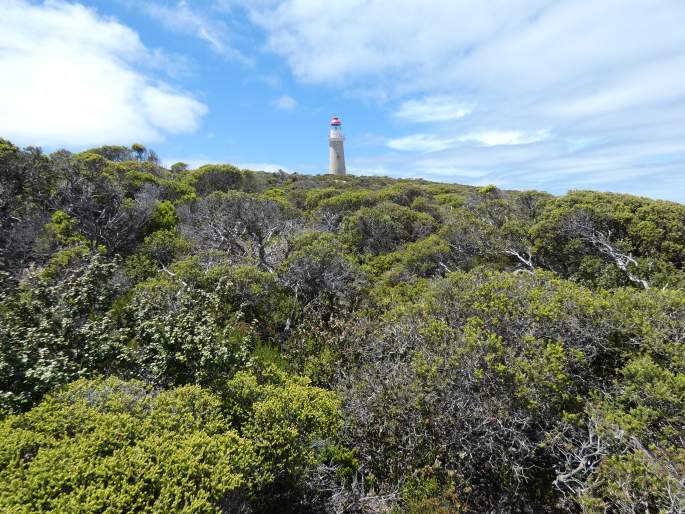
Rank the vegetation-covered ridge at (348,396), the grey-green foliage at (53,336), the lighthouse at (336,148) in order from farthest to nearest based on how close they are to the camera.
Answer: the lighthouse at (336,148) < the grey-green foliage at (53,336) < the vegetation-covered ridge at (348,396)

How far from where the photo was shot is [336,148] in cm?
5366

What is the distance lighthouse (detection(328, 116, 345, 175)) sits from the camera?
53500 millimetres

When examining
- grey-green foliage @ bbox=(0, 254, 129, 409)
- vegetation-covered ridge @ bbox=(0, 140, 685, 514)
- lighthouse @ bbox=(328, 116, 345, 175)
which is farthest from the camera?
lighthouse @ bbox=(328, 116, 345, 175)

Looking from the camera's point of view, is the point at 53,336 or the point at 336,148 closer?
the point at 53,336

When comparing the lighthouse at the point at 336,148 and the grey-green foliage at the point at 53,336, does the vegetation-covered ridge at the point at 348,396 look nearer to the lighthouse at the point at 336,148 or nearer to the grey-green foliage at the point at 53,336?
the grey-green foliage at the point at 53,336

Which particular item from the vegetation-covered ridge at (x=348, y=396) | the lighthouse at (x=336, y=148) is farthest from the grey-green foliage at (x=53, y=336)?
the lighthouse at (x=336, y=148)

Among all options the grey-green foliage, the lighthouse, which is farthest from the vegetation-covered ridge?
the lighthouse

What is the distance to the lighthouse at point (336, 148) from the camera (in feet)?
176

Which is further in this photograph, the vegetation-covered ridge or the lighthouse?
the lighthouse

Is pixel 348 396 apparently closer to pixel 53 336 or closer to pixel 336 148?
pixel 53 336

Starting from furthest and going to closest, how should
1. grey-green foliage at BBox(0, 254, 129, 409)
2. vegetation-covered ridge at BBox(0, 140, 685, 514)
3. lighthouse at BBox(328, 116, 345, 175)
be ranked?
lighthouse at BBox(328, 116, 345, 175)
grey-green foliage at BBox(0, 254, 129, 409)
vegetation-covered ridge at BBox(0, 140, 685, 514)

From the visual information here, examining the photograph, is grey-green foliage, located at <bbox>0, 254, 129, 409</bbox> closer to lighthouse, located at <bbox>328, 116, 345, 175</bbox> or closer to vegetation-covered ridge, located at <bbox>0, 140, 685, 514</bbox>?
vegetation-covered ridge, located at <bbox>0, 140, 685, 514</bbox>

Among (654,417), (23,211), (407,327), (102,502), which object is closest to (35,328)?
(102,502)

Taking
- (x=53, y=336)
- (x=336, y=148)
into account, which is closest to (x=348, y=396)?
(x=53, y=336)
